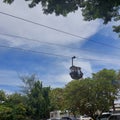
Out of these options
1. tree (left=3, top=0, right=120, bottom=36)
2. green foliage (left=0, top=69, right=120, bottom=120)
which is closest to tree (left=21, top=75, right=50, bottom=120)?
green foliage (left=0, top=69, right=120, bottom=120)

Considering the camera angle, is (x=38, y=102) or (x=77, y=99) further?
(x=38, y=102)

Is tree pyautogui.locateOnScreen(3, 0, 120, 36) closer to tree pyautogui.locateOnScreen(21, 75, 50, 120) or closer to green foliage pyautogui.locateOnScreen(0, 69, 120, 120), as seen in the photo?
green foliage pyautogui.locateOnScreen(0, 69, 120, 120)

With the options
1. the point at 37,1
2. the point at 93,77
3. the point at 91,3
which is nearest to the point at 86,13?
the point at 91,3

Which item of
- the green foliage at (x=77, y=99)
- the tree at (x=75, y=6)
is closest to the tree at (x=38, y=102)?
the green foliage at (x=77, y=99)

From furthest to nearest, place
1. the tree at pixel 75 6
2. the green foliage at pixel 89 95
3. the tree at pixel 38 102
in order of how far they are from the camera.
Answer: the tree at pixel 38 102 → the green foliage at pixel 89 95 → the tree at pixel 75 6

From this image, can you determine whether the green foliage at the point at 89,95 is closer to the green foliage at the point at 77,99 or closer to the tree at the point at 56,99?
the green foliage at the point at 77,99

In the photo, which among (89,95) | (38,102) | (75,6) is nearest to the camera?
(75,6)

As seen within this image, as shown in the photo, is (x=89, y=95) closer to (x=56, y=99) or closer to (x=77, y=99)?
(x=77, y=99)

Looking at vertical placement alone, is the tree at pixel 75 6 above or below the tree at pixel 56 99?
below

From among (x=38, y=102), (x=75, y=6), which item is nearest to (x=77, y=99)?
(x=38, y=102)

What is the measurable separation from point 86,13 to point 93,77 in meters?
51.4

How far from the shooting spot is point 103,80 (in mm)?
60812

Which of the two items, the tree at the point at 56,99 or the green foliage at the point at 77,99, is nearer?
the green foliage at the point at 77,99

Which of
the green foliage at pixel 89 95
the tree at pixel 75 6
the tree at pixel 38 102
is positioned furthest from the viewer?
the tree at pixel 38 102
